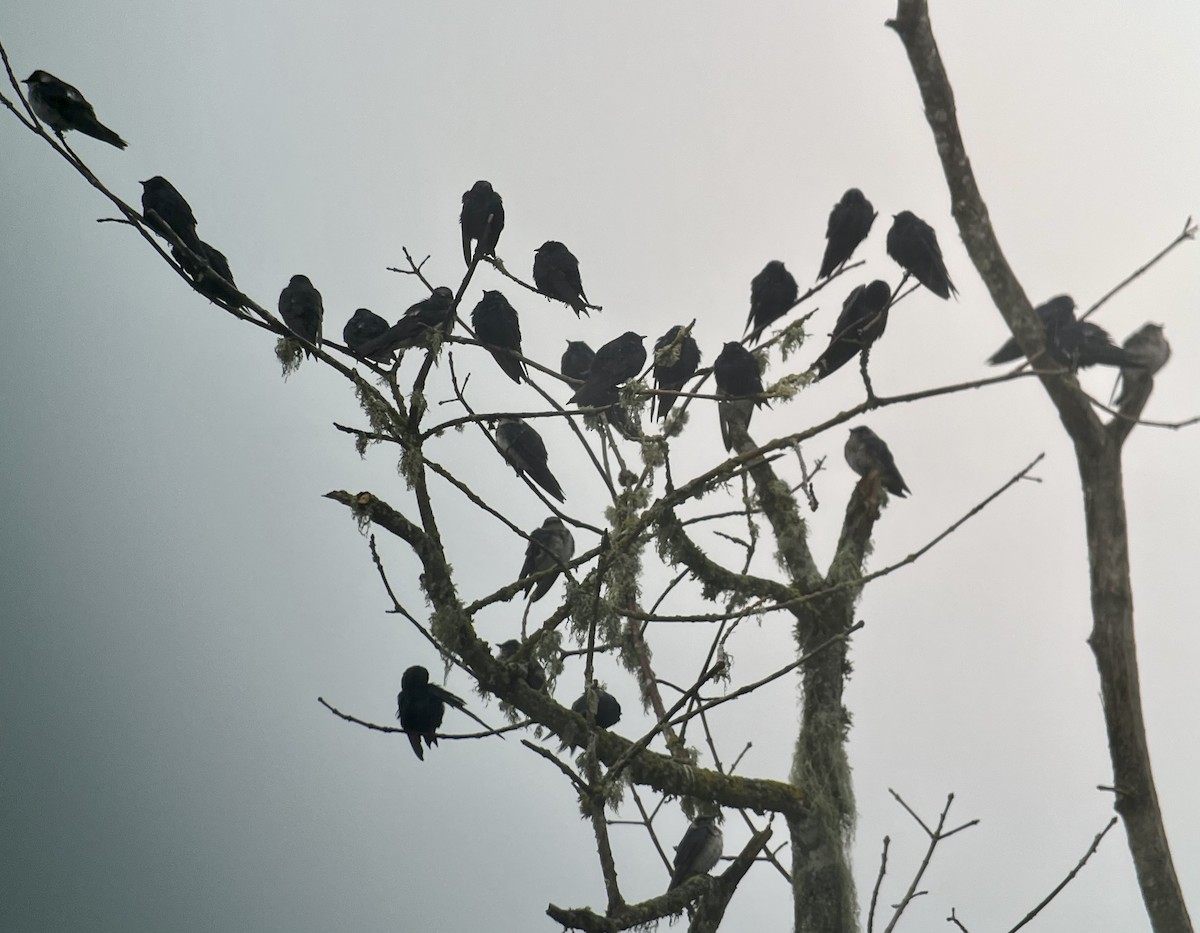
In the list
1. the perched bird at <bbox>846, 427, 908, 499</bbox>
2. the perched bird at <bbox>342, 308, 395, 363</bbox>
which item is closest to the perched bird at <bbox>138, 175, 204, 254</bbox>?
the perched bird at <bbox>342, 308, 395, 363</bbox>

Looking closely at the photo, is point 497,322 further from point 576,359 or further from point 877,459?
point 877,459

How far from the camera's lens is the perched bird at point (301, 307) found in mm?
6441

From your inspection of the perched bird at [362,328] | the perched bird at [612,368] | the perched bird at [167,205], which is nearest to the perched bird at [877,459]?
the perched bird at [612,368]

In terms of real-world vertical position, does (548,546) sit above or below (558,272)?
below

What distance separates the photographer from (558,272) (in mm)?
6699

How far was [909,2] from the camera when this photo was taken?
2.95 m

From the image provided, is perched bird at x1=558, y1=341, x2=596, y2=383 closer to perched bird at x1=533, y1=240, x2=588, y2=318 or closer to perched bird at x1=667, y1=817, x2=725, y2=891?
perched bird at x1=533, y1=240, x2=588, y2=318

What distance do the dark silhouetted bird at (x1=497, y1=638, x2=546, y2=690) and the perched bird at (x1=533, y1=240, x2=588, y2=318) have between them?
2271 millimetres

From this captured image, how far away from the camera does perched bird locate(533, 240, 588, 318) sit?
6.56 m

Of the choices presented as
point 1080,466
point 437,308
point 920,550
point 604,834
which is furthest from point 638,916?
point 437,308

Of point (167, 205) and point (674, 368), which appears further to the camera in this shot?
point (167, 205)

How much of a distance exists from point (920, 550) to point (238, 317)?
2603mm

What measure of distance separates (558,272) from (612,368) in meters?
1.38

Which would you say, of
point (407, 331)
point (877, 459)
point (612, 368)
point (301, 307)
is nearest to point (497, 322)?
point (407, 331)
